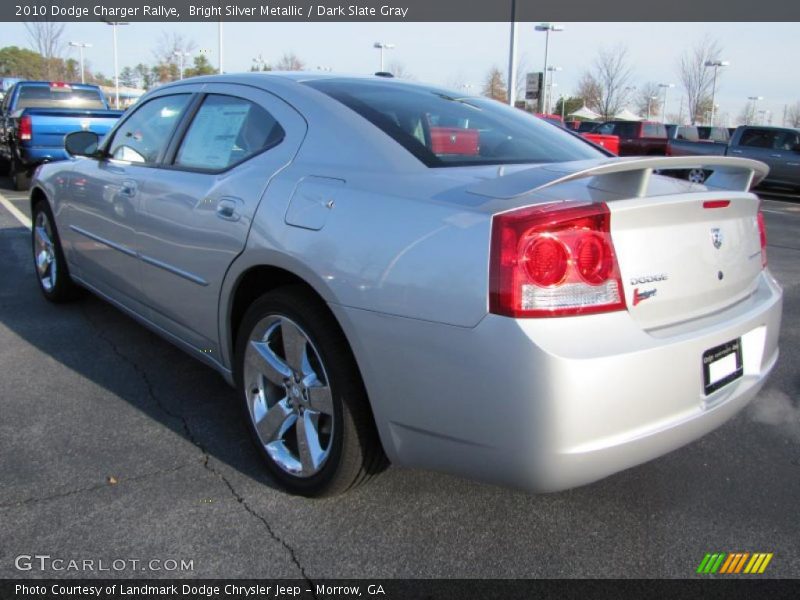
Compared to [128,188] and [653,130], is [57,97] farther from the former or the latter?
[653,130]

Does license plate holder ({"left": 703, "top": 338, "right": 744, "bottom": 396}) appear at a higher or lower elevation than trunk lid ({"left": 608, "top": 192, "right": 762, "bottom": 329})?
lower

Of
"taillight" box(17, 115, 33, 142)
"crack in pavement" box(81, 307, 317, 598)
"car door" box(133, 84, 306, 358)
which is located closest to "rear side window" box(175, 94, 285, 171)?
"car door" box(133, 84, 306, 358)

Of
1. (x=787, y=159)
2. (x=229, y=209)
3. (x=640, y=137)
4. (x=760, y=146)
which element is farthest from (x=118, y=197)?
(x=640, y=137)

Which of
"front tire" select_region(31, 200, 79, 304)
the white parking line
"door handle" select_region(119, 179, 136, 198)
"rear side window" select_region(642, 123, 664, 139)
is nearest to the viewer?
"door handle" select_region(119, 179, 136, 198)

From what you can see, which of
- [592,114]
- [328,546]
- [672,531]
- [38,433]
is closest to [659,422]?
[672,531]

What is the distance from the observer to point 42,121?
11.0 m

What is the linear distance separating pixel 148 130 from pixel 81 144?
85cm

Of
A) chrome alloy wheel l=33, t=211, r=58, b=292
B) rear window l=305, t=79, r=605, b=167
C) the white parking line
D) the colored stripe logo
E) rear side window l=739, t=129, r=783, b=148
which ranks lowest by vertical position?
the colored stripe logo

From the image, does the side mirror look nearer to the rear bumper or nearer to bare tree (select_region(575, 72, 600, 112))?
the rear bumper

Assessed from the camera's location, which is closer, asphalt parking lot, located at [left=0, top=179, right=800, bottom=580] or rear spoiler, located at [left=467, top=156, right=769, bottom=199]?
rear spoiler, located at [left=467, top=156, right=769, bottom=199]

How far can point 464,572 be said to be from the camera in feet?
7.36

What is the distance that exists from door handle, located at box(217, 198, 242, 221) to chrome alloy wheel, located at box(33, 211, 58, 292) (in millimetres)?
2730

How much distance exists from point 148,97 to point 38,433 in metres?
1.99

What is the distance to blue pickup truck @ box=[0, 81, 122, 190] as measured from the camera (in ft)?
35.2
